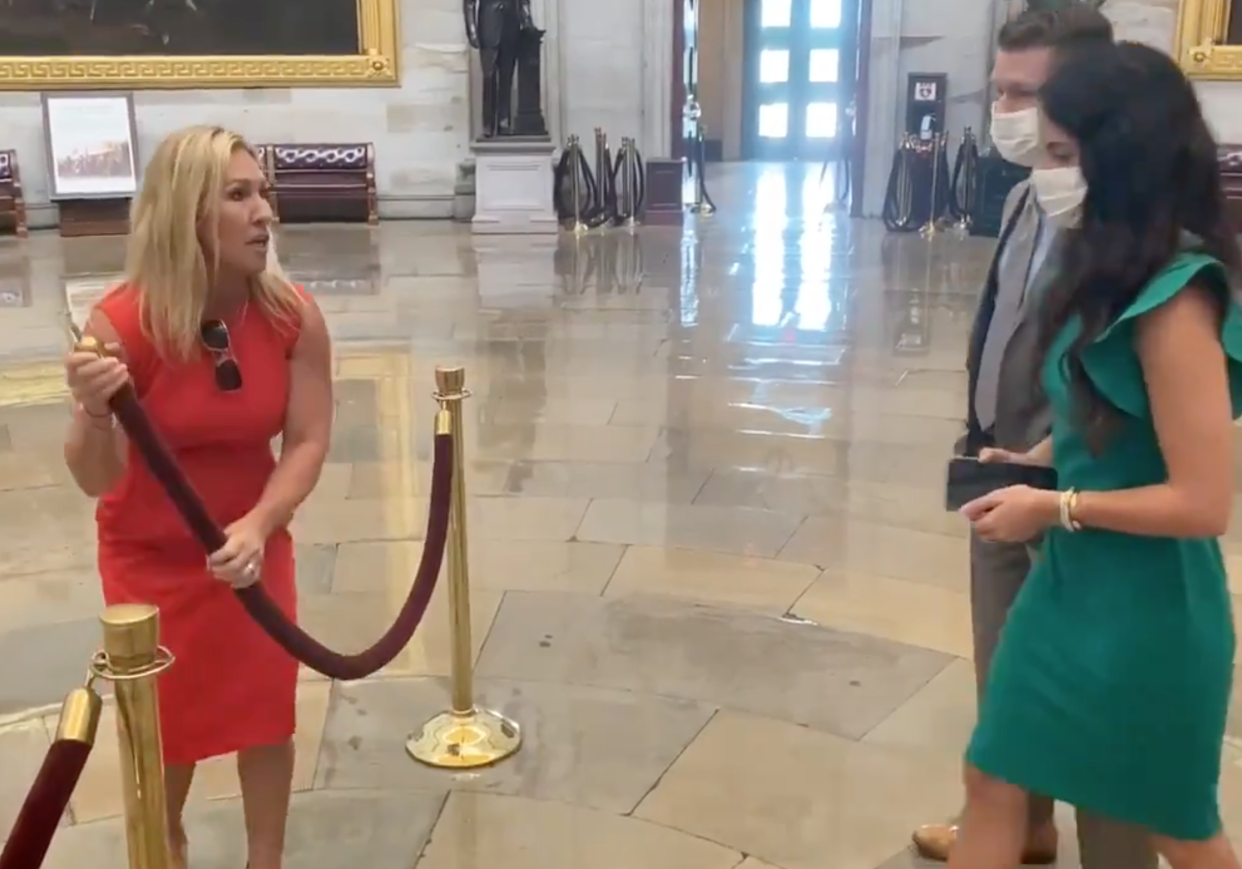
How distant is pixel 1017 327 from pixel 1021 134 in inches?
14.9

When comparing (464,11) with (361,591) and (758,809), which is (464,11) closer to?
(361,591)

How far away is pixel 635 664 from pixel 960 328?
599cm

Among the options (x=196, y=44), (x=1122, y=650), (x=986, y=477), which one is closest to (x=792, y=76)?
(x=196, y=44)

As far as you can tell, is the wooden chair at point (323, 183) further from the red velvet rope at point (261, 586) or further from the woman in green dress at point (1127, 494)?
the woman in green dress at point (1127, 494)

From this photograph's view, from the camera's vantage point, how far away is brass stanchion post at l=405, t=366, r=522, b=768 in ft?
11.8

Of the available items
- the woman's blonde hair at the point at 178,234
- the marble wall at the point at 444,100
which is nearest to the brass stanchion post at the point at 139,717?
the woman's blonde hair at the point at 178,234

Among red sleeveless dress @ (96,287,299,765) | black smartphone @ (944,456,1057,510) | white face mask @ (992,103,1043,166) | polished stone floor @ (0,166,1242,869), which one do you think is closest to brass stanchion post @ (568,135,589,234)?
polished stone floor @ (0,166,1242,869)

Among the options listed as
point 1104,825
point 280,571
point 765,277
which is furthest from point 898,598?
point 765,277

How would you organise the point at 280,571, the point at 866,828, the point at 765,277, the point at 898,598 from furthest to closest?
the point at 765,277 → the point at 898,598 → the point at 866,828 → the point at 280,571

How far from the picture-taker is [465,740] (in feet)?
12.2

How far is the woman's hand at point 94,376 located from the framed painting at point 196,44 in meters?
14.8

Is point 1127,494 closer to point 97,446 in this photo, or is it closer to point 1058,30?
point 1058,30

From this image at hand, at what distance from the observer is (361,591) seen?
16.0 ft

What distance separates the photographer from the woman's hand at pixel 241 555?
2498 millimetres
